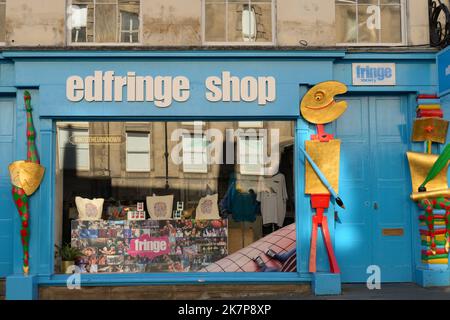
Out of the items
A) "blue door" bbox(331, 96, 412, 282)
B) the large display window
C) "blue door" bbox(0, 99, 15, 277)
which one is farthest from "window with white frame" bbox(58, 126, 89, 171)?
Answer: "blue door" bbox(331, 96, 412, 282)

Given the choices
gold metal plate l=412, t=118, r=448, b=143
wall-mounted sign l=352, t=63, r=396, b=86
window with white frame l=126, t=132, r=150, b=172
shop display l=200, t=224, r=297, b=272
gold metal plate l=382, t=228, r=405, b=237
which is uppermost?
wall-mounted sign l=352, t=63, r=396, b=86

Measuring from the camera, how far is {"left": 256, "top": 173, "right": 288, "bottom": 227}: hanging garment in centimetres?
1024

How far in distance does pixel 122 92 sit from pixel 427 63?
478 centimetres

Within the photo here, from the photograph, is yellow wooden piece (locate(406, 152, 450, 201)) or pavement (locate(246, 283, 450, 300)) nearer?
pavement (locate(246, 283, 450, 300))

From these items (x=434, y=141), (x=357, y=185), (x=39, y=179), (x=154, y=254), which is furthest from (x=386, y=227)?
(x=39, y=179)

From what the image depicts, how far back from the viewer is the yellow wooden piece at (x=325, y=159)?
32.5 ft

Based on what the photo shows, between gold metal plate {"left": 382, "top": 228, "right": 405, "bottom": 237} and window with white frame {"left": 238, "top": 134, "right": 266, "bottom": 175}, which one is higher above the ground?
window with white frame {"left": 238, "top": 134, "right": 266, "bottom": 175}

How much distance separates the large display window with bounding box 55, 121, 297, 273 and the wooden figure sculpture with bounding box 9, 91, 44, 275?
1.40 ft

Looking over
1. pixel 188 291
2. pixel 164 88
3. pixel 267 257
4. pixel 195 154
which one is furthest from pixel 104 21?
pixel 267 257

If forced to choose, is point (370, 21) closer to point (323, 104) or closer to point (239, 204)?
point (323, 104)

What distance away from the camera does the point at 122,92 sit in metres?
9.89

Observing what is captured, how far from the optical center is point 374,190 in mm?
10227

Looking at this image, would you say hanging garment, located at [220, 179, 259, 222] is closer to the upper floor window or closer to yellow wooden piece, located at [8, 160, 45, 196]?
yellow wooden piece, located at [8, 160, 45, 196]

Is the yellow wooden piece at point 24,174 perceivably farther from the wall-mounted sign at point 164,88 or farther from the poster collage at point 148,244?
the wall-mounted sign at point 164,88
